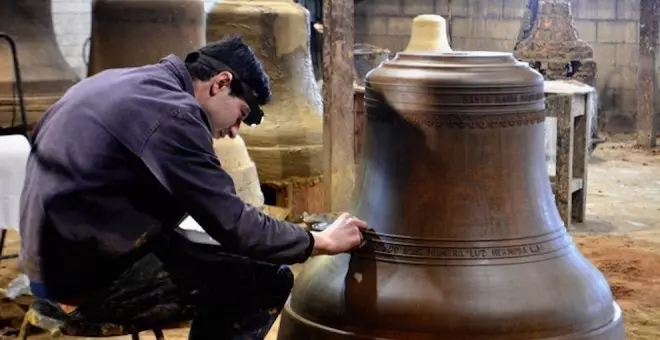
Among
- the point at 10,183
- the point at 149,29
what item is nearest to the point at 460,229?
the point at 10,183

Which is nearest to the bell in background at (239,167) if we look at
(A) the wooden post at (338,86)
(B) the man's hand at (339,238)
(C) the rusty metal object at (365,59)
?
(A) the wooden post at (338,86)

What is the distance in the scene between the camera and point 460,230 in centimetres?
279

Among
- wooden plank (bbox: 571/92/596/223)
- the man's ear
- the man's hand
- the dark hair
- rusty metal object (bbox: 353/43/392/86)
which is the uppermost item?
the dark hair

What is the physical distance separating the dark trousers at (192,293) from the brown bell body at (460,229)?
0.21 metres

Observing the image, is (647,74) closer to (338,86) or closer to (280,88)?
(280,88)

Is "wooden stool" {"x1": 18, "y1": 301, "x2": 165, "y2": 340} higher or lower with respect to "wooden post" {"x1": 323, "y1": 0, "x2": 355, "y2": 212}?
lower

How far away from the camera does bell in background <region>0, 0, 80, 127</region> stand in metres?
6.66

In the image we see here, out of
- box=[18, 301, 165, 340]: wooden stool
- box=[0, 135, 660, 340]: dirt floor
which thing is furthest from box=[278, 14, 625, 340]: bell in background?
box=[0, 135, 660, 340]: dirt floor

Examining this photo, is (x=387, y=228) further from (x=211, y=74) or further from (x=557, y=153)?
(x=557, y=153)

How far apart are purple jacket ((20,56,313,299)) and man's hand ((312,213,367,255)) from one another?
0.13 feet

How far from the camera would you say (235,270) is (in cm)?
299

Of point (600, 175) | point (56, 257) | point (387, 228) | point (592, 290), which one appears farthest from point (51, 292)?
point (600, 175)

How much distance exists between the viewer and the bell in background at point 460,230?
273 centimetres

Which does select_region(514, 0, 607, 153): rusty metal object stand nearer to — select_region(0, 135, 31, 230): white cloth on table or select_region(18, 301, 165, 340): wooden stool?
select_region(0, 135, 31, 230): white cloth on table
